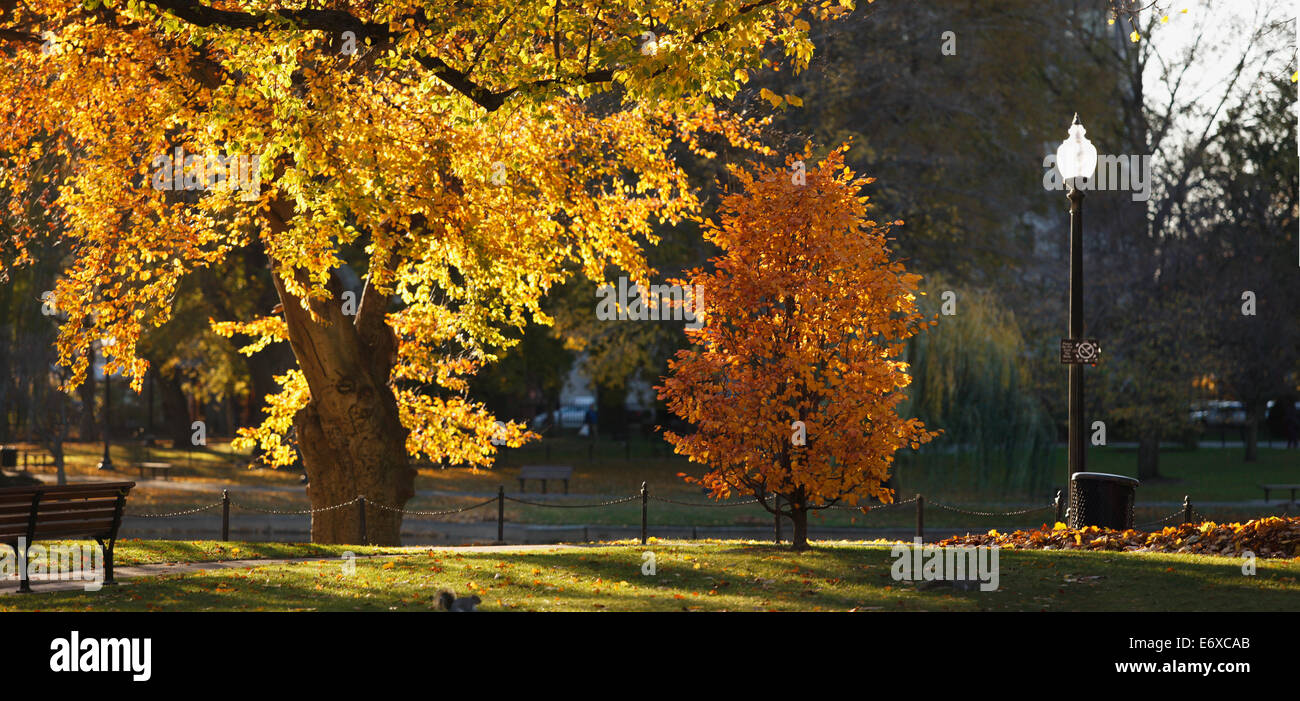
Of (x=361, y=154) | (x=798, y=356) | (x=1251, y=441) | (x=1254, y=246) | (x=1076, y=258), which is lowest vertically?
(x=1251, y=441)

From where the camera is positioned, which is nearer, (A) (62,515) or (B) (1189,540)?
(A) (62,515)

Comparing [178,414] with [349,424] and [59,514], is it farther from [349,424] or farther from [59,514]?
[59,514]

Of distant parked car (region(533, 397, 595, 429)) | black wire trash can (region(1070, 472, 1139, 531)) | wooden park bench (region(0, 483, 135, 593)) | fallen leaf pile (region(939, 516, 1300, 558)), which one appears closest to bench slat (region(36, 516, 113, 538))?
wooden park bench (region(0, 483, 135, 593))

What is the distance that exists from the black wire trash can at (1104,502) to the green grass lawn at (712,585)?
2163 mm

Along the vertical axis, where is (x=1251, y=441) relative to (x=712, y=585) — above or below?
below

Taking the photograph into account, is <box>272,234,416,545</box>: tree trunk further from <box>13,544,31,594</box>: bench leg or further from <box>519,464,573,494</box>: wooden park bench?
<box>519,464,573,494</box>: wooden park bench

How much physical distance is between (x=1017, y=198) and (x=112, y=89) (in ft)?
81.1

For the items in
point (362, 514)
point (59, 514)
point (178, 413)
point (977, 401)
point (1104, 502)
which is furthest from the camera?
point (178, 413)

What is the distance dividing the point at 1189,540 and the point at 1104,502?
4.36ft

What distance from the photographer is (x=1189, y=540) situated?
14031 mm

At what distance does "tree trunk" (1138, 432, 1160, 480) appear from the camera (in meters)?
38.0

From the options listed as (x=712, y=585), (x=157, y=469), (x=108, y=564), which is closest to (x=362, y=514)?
(x=108, y=564)

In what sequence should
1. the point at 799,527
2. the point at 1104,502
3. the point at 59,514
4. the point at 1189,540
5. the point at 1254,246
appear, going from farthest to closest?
the point at 1254,246, the point at 1104,502, the point at 1189,540, the point at 799,527, the point at 59,514

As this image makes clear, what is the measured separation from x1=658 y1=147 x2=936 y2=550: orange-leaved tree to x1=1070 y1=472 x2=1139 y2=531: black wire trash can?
2.92m
